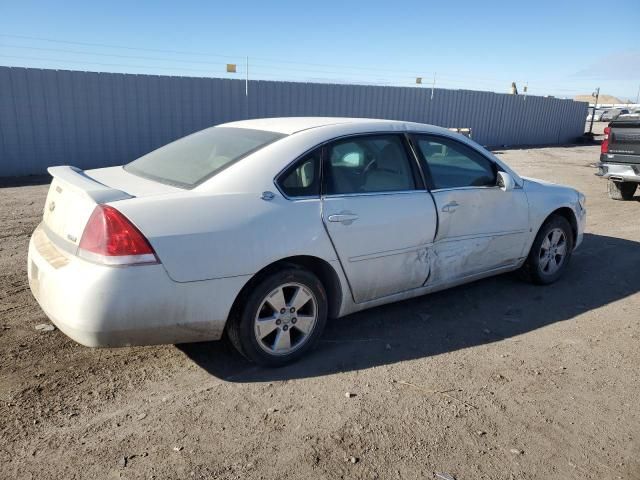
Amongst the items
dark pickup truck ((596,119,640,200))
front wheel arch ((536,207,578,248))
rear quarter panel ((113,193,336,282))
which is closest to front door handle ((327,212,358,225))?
rear quarter panel ((113,193,336,282))

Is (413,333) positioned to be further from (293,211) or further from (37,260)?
(37,260)

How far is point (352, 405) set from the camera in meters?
3.16

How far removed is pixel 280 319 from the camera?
345 centimetres

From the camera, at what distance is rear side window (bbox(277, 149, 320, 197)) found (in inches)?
136

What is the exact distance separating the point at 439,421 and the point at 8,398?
7.99 feet

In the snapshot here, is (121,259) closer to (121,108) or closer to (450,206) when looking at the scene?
(450,206)

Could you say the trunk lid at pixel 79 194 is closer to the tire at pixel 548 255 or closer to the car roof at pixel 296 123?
the car roof at pixel 296 123

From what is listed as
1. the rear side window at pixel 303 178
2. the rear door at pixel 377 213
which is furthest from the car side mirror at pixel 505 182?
the rear side window at pixel 303 178

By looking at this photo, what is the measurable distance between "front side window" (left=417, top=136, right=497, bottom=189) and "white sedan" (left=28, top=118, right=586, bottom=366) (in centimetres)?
1

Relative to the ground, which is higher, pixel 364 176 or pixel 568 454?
pixel 364 176

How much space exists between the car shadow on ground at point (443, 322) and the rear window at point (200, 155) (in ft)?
3.95

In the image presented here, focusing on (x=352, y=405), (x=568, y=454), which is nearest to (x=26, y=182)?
(x=352, y=405)

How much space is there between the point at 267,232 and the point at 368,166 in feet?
3.50

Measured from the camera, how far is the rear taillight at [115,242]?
2855 mm
